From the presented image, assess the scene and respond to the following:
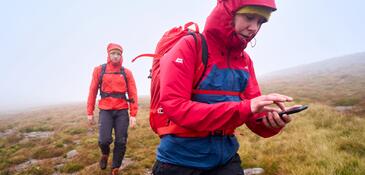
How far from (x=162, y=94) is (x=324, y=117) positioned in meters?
12.2

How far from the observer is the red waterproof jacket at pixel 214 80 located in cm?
252

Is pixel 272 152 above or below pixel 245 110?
below

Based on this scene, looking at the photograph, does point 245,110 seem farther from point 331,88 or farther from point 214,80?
point 331,88

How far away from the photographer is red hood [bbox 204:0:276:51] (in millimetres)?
2893

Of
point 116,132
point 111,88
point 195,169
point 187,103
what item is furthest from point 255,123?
point 111,88

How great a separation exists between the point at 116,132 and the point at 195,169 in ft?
18.6

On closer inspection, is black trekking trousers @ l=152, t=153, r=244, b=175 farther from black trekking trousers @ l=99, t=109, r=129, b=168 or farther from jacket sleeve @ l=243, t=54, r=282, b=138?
black trekking trousers @ l=99, t=109, r=129, b=168

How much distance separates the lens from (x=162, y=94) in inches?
106

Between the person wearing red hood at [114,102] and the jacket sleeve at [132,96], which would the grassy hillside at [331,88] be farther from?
the person wearing red hood at [114,102]

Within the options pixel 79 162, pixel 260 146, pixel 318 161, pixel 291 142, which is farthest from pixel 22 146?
pixel 318 161

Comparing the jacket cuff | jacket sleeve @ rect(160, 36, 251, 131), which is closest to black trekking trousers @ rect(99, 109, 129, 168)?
jacket sleeve @ rect(160, 36, 251, 131)

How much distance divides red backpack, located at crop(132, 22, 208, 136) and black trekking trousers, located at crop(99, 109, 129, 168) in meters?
5.32

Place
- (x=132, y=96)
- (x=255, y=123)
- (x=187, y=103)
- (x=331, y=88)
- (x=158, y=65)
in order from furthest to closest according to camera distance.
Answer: (x=331, y=88), (x=132, y=96), (x=255, y=123), (x=158, y=65), (x=187, y=103)

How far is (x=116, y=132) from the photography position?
8.27 meters
